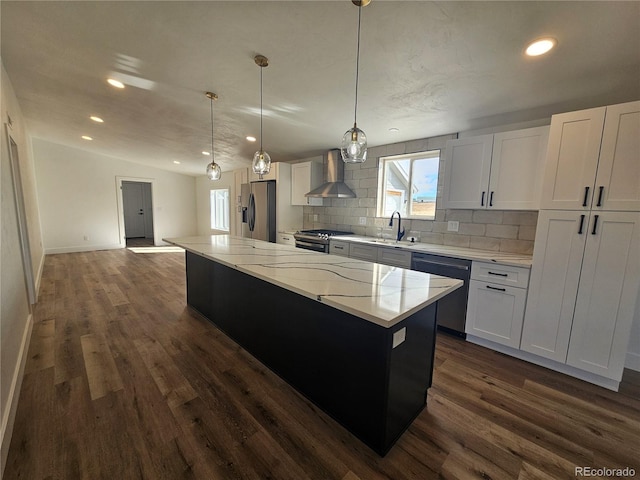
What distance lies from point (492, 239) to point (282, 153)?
3782mm

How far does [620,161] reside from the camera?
185 centimetres

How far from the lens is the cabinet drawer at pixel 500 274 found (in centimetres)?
230

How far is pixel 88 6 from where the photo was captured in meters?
1.68

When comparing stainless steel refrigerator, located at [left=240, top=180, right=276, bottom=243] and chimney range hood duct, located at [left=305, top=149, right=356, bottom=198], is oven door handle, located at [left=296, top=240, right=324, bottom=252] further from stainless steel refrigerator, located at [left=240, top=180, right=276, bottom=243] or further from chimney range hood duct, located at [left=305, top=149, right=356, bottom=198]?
stainless steel refrigerator, located at [left=240, top=180, right=276, bottom=243]

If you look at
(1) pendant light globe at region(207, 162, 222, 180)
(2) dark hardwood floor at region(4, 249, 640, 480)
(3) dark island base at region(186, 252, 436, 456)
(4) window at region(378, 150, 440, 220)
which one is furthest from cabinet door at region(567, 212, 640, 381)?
(1) pendant light globe at region(207, 162, 222, 180)

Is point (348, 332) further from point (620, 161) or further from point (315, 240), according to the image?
point (315, 240)

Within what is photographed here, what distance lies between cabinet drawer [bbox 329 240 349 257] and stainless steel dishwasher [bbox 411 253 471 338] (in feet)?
3.59

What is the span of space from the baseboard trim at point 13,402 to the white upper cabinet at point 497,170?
3828mm

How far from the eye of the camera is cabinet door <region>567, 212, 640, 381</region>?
6.07ft

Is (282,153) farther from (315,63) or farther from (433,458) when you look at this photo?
(433,458)

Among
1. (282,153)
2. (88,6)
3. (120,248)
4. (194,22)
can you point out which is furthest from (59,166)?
(194,22)

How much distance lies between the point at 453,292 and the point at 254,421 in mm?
2225

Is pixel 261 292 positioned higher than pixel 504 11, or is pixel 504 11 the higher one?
pixel 504 11

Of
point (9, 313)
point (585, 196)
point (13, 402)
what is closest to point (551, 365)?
point (585, 196)
